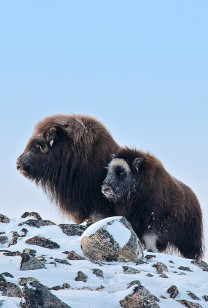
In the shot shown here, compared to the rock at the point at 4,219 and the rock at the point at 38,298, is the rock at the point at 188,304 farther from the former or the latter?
the rock at the point at 4,219

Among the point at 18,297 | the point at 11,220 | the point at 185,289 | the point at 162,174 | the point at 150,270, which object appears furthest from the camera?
the point at 162,174

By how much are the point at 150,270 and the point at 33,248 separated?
101cm

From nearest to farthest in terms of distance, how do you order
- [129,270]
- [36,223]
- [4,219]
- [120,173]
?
[129,270]
[36,223]
[4,219]
[120,173]

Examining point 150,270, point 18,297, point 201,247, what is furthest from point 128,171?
point 18,297

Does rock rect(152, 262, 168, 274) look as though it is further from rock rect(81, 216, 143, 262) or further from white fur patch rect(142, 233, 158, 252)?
white fur patch rect(142, 233, 158, 252)

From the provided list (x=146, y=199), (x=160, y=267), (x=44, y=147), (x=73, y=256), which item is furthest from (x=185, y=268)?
(x=44, y=147)

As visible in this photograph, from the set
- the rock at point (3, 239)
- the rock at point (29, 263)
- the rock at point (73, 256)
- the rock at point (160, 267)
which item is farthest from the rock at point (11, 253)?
the rock at point (160, 267)

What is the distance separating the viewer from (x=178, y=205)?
6.64m

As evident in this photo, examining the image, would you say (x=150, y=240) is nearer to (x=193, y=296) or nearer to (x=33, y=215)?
(x=33, y=215)

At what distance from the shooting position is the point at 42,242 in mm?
5082

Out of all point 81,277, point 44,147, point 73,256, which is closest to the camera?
point 81,277

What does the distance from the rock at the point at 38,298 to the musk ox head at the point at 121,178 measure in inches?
122

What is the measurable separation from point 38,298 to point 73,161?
353 cm

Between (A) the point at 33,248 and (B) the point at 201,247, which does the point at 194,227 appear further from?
(A) the point at 33,248
